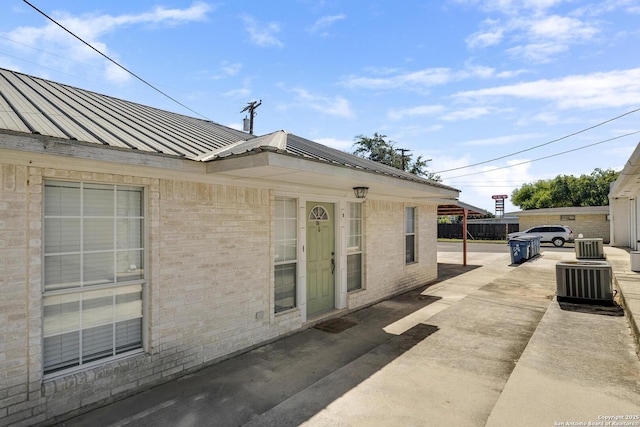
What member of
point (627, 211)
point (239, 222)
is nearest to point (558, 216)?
point (627, 211)

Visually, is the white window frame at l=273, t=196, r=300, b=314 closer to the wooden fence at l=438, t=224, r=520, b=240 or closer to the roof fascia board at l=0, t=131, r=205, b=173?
the roof fascia board at l=0, t=131, r=205, b=173

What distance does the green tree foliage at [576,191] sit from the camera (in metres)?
44.9

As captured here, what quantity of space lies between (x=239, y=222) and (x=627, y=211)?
20548mm

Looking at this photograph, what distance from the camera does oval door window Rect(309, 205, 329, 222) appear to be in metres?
6.65

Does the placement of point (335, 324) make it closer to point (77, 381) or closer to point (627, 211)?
point (77, 381)

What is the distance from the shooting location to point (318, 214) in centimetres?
→ 680

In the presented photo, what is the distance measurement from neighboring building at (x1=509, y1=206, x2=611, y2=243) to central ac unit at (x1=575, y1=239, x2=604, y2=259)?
14286mm

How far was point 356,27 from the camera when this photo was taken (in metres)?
9.08

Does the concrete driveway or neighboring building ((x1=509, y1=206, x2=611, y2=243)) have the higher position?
neighboring building ((x1=509, y1=206, x2=611, y2=243))

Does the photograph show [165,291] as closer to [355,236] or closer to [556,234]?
[355,236]

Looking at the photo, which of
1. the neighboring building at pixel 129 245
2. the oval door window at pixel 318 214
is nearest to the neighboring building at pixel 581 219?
the oval door window at pixel 318 214

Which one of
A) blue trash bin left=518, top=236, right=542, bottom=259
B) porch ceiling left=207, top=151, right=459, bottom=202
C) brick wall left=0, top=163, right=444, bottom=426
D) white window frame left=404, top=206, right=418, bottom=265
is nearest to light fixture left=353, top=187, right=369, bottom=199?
porch ceiling left=207, top=151, right=459, bottom=202

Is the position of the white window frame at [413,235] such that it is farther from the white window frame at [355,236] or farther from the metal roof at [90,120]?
the metal roof at [90,120]

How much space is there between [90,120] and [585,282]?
9029 millimetres
